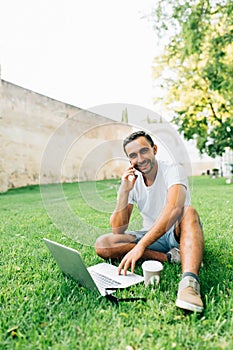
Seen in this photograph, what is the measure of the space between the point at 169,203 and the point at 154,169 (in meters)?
0.29

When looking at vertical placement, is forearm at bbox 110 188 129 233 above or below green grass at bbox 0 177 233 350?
above

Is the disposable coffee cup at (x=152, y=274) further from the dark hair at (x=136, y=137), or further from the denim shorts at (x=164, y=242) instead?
the dark hair at (x=136, y=137)

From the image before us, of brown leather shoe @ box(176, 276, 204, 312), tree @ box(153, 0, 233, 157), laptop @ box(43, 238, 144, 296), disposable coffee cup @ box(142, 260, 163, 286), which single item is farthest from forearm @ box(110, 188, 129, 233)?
tree @ box(153, 0, 233, 157)

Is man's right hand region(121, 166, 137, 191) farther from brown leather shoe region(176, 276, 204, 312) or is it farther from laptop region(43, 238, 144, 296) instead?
brown leather shoe region(176, 276, 204, 312)

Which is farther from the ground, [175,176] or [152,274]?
[175,176]

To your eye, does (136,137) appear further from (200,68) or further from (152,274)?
(200,68)

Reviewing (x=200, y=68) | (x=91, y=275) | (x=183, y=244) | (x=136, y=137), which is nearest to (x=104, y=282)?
(x=91, y=275)

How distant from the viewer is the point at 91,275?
1.95m

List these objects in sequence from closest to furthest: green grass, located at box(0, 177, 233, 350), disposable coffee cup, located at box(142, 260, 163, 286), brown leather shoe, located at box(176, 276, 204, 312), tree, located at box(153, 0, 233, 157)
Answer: green grass, located at box(0, 177, 233, 350)
brown leather shoe, located at box(176, 276, 204, 312)
disposable coffee cup, located at box(142, 260, 163, 286)
tree, located at box(153, 0, 233, 157)

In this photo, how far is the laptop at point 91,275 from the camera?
5.82 feet

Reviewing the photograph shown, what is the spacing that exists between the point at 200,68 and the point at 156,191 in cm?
1077

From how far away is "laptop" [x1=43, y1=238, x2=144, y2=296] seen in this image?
1.77 meters

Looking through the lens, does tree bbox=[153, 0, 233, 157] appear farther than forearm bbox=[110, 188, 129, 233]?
Yes

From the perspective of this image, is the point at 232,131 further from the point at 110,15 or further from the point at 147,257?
the point at 147,257
